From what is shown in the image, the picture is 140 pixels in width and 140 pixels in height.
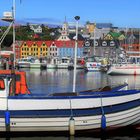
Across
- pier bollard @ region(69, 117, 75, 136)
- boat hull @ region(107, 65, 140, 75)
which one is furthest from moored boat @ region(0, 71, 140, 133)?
boat hull @ region(107, 65, 140, 75)

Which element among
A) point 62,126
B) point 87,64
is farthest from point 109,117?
point 87,64

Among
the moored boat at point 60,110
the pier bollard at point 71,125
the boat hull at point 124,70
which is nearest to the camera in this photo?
the moored boat at point 60,110

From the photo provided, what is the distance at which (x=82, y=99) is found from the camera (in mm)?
21094

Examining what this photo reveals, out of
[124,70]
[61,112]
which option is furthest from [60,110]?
[124,70]

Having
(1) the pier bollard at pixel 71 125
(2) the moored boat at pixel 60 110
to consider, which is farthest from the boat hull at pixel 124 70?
(1) the pier bollard at pixel 71 125

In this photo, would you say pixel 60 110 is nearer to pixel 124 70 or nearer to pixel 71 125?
pixel 71 125

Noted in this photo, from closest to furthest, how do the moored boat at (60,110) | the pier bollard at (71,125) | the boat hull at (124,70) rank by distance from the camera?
the moored boat at (60,110), the pier bollard at (71,125), the boat hull at (124,70)

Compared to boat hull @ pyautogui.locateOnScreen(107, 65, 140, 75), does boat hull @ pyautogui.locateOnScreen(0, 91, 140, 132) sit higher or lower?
higher

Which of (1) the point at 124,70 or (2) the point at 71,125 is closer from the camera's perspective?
(2) the point at 71,125

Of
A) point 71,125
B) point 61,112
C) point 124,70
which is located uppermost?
point 61,112

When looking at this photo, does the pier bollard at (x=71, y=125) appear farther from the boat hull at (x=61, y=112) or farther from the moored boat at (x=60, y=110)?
the boat hull at (x=61, y=112)

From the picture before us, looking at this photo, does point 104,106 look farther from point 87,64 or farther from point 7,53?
point 87,64

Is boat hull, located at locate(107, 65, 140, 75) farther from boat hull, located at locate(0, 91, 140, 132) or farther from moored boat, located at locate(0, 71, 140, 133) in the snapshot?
boat hull, located at locate(0, 91, 140, 132)

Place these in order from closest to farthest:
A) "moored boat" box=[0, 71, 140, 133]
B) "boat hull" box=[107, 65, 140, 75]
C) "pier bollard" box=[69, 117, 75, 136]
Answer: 1. "moored boat" box=[0, 71, 140, 133]
2. "pier bollard" box=[69, 117, 75, 136]
3. "boat hull" box=[107, 65, 140, 75]
